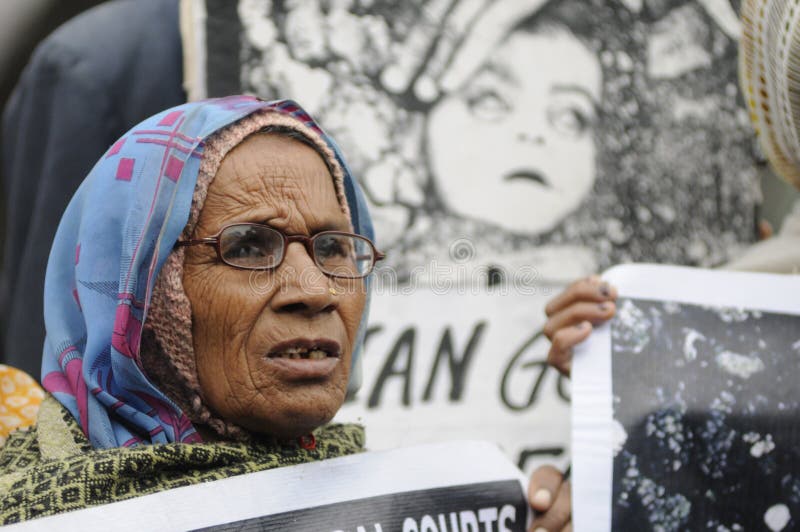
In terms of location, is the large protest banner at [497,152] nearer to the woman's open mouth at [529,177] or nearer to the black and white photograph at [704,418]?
the woman's open mouth at [529,177]

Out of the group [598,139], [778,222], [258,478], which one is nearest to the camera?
[258,478]

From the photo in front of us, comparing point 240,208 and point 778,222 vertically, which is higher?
point 240,208

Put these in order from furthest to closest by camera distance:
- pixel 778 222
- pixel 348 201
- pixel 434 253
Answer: pixel 778 222 < pixel 434 253 < pixel 348 201

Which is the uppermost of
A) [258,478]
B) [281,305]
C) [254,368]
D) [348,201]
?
[348,201]

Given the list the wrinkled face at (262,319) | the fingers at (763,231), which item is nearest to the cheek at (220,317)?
the wrinkled face at (262,319)

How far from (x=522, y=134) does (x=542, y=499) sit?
5.58 ft

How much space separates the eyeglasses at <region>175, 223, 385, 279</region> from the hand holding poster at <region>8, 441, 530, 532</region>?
36cm

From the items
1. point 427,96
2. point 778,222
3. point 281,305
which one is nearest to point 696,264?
point 778,222

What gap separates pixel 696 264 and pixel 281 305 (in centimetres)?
217

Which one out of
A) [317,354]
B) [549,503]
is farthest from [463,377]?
[317,354]

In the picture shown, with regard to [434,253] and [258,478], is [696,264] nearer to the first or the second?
[434,253]

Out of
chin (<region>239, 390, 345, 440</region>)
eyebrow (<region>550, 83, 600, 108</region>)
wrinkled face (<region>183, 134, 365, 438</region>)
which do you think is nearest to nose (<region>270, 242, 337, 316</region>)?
wrinkled face (<region>183, 134, 365, 438</region>)

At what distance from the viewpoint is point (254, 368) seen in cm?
148

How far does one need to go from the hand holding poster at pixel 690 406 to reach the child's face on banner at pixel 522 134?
1249 mm
